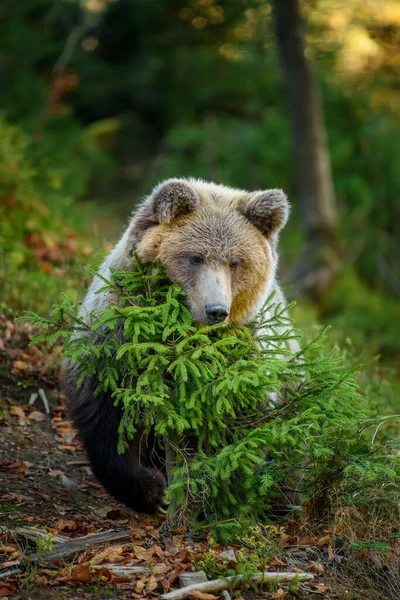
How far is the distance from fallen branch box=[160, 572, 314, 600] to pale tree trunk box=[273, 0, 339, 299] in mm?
9516

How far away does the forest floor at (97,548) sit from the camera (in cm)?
416

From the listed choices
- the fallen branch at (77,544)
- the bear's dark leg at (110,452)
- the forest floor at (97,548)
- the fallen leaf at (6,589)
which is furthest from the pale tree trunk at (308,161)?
the fallen leaf at (6,589)

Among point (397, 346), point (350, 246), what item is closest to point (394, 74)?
point (350, 246)

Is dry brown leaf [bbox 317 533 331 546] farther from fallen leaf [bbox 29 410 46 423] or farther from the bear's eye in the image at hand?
fallen leaf [bbox 29 410 46 423]

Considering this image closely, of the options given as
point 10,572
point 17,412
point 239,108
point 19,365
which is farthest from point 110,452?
point 239,108

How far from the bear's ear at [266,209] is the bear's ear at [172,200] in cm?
35

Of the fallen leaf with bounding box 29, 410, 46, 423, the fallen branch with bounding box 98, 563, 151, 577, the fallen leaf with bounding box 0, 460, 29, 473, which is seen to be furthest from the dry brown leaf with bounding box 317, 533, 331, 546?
the fallen leaf with bounding box 29, 410, 46, 423

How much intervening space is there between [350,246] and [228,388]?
11476mm

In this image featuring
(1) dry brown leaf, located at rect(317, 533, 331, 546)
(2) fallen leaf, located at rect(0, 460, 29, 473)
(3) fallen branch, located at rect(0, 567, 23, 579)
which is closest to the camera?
(3) fallen branch, located at rect(0, 567, 23, 579)

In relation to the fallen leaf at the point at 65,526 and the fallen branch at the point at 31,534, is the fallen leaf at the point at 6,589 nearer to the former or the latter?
the fallen branch at the point at 31,534

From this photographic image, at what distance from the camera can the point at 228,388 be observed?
4402 mm

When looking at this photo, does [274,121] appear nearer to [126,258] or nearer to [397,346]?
[397,346]

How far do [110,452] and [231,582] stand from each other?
1400 mm

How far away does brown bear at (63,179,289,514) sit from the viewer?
5020mm
